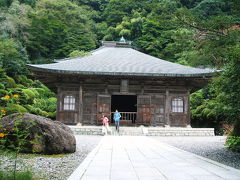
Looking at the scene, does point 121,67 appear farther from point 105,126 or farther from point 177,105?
point 177,105

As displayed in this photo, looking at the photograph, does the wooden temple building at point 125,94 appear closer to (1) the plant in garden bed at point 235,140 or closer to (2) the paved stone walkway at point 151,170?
(1) the plant in garden bed at point 235,140

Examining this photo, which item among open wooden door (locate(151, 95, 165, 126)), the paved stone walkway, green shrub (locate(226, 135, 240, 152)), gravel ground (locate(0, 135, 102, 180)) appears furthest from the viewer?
open wooden door (locate(151, 95, 165, 126))

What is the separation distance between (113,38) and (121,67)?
88.7ft

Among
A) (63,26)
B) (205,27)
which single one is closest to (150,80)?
(205,27)

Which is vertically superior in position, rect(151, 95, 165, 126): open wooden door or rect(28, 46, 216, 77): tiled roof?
rect(28, 46, 216, 77): tiled roof

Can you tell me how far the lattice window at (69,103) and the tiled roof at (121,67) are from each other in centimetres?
219

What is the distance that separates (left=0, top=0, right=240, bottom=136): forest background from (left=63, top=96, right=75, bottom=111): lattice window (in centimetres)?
287

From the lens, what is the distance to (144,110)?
16188 millimetres

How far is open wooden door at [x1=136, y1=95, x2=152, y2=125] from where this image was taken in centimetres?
1606

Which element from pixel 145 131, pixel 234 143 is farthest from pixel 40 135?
pixel 145 131

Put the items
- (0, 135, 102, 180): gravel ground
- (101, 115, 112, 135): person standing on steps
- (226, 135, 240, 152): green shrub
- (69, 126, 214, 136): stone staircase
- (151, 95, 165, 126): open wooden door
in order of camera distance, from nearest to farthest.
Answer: (0, 135, 102, 180): gravel ground → (226, 135, 240, 152): green shrub → (101, 115, 112, 135): person standing on steps → (69, 126, 214, 136): stone staircase → (151, 95, 165, 126): open wooden door

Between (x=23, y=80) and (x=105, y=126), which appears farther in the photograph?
(x=23, y=80)

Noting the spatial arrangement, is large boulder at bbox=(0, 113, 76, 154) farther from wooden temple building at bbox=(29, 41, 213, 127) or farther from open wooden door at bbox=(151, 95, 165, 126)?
open wooden door at bbox=(151, 95, 165, 126)

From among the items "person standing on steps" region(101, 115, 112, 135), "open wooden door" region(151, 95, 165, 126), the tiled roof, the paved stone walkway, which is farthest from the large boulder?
"open wooden door" region(151, 95, 165, 126)
